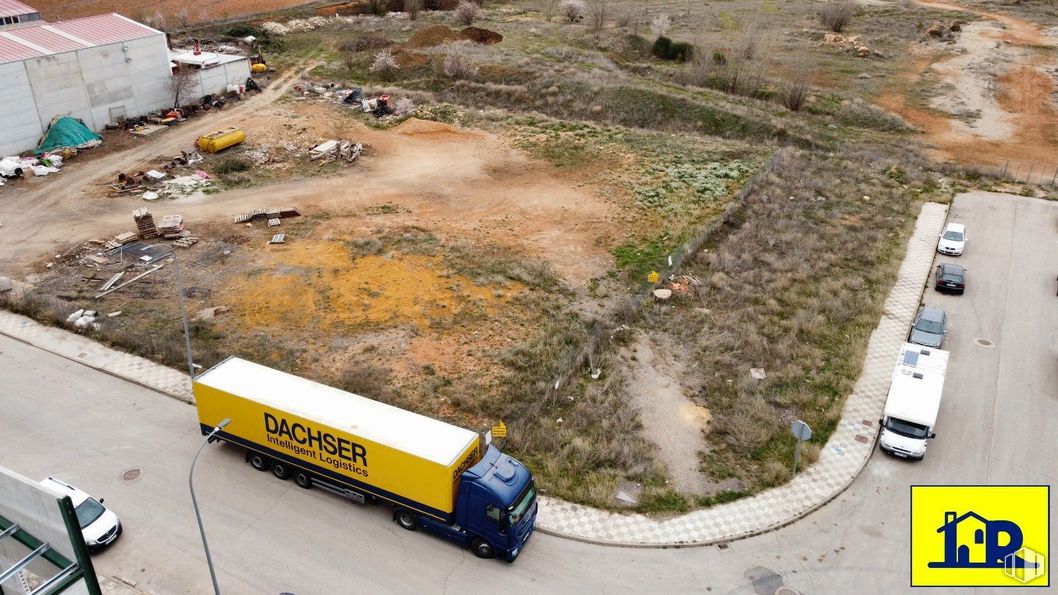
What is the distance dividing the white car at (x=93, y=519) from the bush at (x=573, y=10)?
74.6m

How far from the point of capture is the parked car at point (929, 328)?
24.4m

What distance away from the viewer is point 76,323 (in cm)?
2517

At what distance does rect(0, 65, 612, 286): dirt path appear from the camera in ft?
106

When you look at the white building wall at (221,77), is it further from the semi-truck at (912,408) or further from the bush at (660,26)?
the semi-truck at (912,408)

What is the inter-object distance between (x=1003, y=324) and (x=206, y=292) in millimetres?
31007

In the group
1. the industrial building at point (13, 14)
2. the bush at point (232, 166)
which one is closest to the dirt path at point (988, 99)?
the bush at point (232, 166)

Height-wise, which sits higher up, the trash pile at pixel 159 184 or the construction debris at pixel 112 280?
the trash pile at pixel 159 184

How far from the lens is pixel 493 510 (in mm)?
15781

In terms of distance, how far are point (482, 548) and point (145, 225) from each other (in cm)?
2400

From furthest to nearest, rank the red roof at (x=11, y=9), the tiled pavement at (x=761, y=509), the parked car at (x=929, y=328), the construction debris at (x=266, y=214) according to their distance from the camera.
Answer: the red roof at (x=11, y=9) < the construction debris at (x=266, y=214) < the parked car at (x=929, y=328) < the tiled pavement at (x=761, y=509)

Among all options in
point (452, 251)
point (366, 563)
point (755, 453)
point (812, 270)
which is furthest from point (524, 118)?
point (366, 563)

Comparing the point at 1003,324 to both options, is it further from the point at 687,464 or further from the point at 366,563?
the point at 366,563

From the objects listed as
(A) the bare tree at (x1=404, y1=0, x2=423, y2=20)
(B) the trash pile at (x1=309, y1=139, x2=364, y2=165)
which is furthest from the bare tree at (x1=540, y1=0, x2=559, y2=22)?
(B) the trash pile at (x1=309, y1=139, x2=364, y2=165)

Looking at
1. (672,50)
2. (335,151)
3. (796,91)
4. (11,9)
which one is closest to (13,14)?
(11,9)
